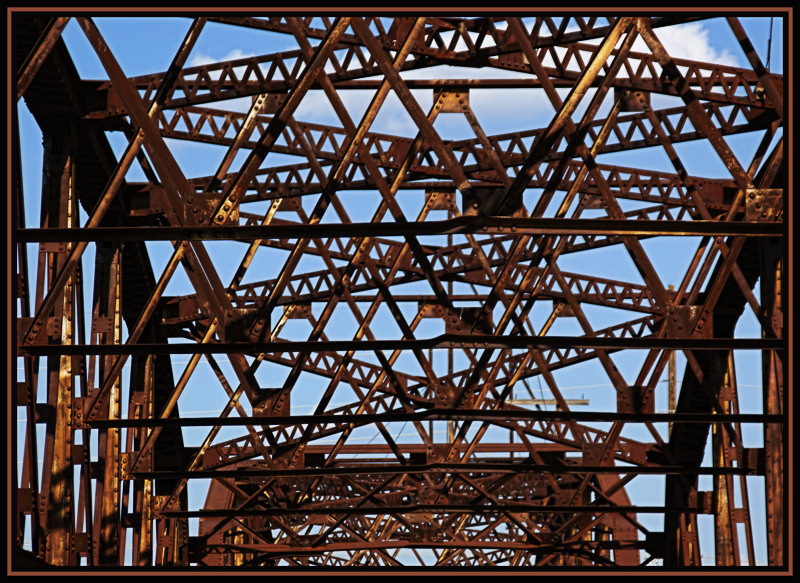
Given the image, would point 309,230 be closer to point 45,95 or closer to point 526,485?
point 45,95

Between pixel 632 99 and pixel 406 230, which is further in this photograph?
pixel 632 99

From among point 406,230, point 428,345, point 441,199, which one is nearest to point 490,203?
point 406,230

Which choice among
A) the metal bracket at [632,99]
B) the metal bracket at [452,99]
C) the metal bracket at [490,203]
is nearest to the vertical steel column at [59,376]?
the metal bracket at [452,99]

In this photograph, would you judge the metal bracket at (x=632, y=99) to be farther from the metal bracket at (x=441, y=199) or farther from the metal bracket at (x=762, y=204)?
the metal bracket at (x=762, y=204)

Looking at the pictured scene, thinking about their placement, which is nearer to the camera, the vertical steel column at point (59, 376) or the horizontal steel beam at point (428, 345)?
the horizontal steel beam at point (428, 345)

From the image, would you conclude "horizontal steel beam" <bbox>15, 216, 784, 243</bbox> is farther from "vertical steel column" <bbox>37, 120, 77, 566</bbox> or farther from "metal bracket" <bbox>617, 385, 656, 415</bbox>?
"metal bracket" <bbox>617, 385, 656, 415</bbox>

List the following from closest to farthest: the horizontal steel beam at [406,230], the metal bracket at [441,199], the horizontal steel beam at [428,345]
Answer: the horizontal steel beam at [406,230]
the horizontal steel beam at [428,345]
the metal bracket at [441,199]

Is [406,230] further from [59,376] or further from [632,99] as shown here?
[59,376]

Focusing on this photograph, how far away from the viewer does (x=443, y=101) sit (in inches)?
728

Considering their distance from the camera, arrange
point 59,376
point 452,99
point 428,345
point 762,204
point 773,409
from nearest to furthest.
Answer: point 762,204, point 428,345, point 59,376, point 452,99, point 773,409

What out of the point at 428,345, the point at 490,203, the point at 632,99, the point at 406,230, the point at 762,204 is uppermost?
the point at 632,99

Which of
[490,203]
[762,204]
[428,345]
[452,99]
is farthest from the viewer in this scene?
[452,99]
